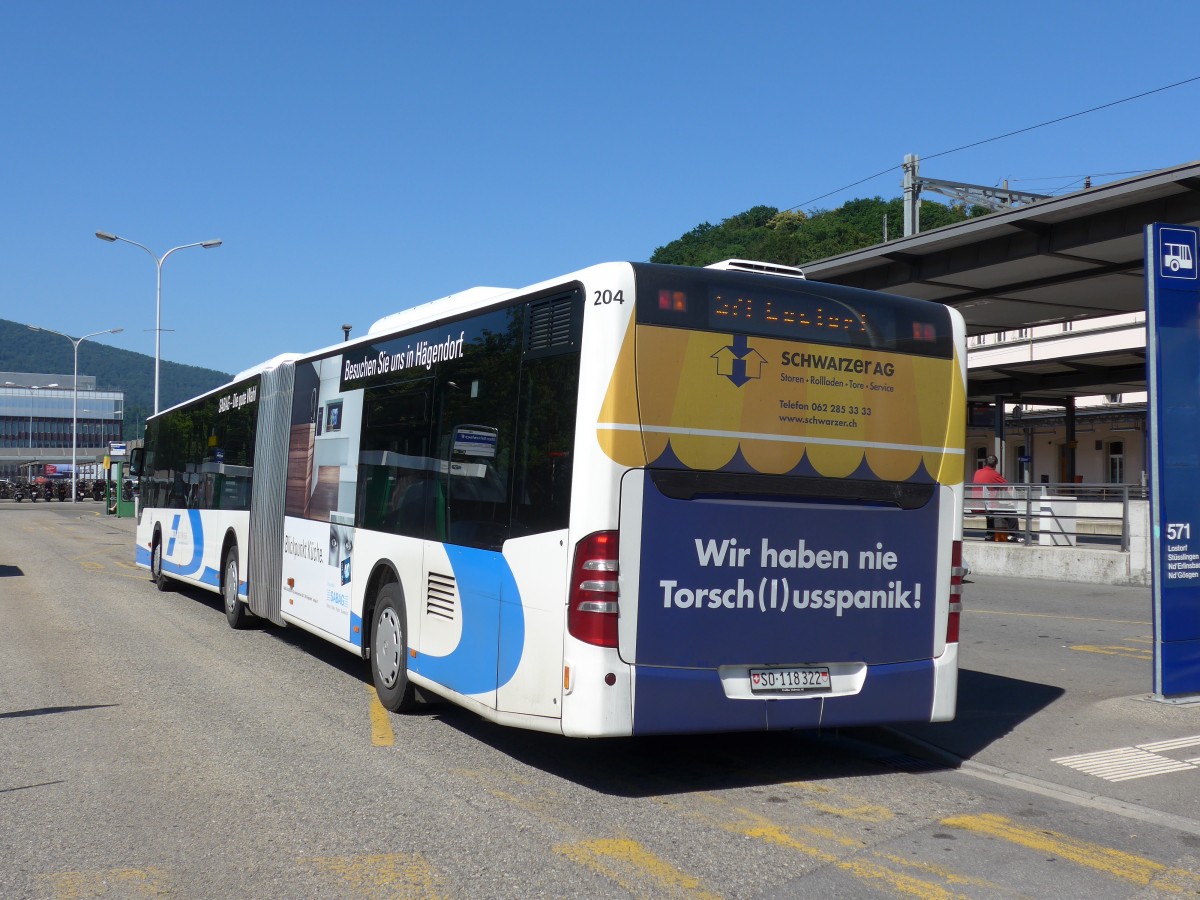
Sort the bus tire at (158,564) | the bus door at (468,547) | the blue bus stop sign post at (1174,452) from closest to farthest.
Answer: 1. the bus door at (468,547)
2. the blue bus stop sign post at (1174,452)
3. the bus tire at (158,564)

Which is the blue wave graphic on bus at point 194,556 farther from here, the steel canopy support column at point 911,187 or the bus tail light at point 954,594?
the steel canopy support column at point 911,187

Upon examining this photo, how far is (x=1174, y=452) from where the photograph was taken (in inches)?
345

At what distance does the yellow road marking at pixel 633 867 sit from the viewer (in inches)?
187

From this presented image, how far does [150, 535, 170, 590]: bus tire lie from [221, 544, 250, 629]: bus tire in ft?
15.2

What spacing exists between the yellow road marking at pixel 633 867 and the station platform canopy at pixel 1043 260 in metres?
12.2

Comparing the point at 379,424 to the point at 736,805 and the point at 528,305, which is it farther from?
the point at 736,805

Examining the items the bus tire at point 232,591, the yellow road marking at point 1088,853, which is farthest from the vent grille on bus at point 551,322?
the bus tire at point 232,591

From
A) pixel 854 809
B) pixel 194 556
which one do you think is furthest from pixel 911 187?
pixel 854 809

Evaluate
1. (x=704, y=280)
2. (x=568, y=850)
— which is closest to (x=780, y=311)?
(x=704, y=280)

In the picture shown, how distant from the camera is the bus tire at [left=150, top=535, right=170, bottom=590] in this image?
18.2 meters

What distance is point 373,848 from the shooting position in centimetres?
521

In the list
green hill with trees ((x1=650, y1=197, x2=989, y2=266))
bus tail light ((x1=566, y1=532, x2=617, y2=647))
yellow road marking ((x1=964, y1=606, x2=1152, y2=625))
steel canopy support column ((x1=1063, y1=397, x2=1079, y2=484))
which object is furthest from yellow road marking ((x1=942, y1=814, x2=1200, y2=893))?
green hill with trees ((x1=650, y1=197, x2=989, y2=266))

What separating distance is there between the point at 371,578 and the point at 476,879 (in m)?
4.44

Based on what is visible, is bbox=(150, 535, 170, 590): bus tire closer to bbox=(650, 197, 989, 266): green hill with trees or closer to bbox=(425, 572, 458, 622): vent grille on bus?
bbox=(425, 572, 458, 622): vent grille on bus
